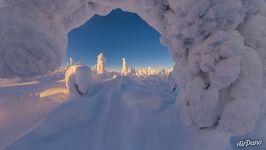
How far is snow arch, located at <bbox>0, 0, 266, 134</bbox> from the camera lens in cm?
536

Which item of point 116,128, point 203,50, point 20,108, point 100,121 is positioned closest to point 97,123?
point 100,121

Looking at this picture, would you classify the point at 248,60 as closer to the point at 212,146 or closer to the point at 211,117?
the point at 211,117

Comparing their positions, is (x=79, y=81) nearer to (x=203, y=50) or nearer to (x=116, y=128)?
(x=116, y=128)

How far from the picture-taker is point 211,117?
19.0 ft

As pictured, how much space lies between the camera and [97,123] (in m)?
7.01

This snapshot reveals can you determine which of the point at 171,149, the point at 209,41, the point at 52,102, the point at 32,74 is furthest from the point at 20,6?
the point at 171,149

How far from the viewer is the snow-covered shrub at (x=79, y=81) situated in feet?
26.5

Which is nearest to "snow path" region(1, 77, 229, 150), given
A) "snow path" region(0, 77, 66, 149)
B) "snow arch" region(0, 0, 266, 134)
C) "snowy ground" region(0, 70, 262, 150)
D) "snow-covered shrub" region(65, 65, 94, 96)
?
"snowy ground" region(0, 70, 262, 150)

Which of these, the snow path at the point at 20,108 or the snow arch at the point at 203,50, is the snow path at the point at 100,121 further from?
the snow arch at the point at 203,50

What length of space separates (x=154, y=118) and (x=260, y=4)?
361 cm

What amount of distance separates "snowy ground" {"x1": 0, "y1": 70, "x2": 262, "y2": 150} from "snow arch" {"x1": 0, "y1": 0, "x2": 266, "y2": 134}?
0.70 meters

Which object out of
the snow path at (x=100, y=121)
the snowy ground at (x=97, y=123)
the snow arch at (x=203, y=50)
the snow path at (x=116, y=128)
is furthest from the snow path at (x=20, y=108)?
the snow arch at (x=203, y=50)

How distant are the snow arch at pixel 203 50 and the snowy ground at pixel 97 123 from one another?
704mm

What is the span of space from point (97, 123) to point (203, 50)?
3.19 meters
